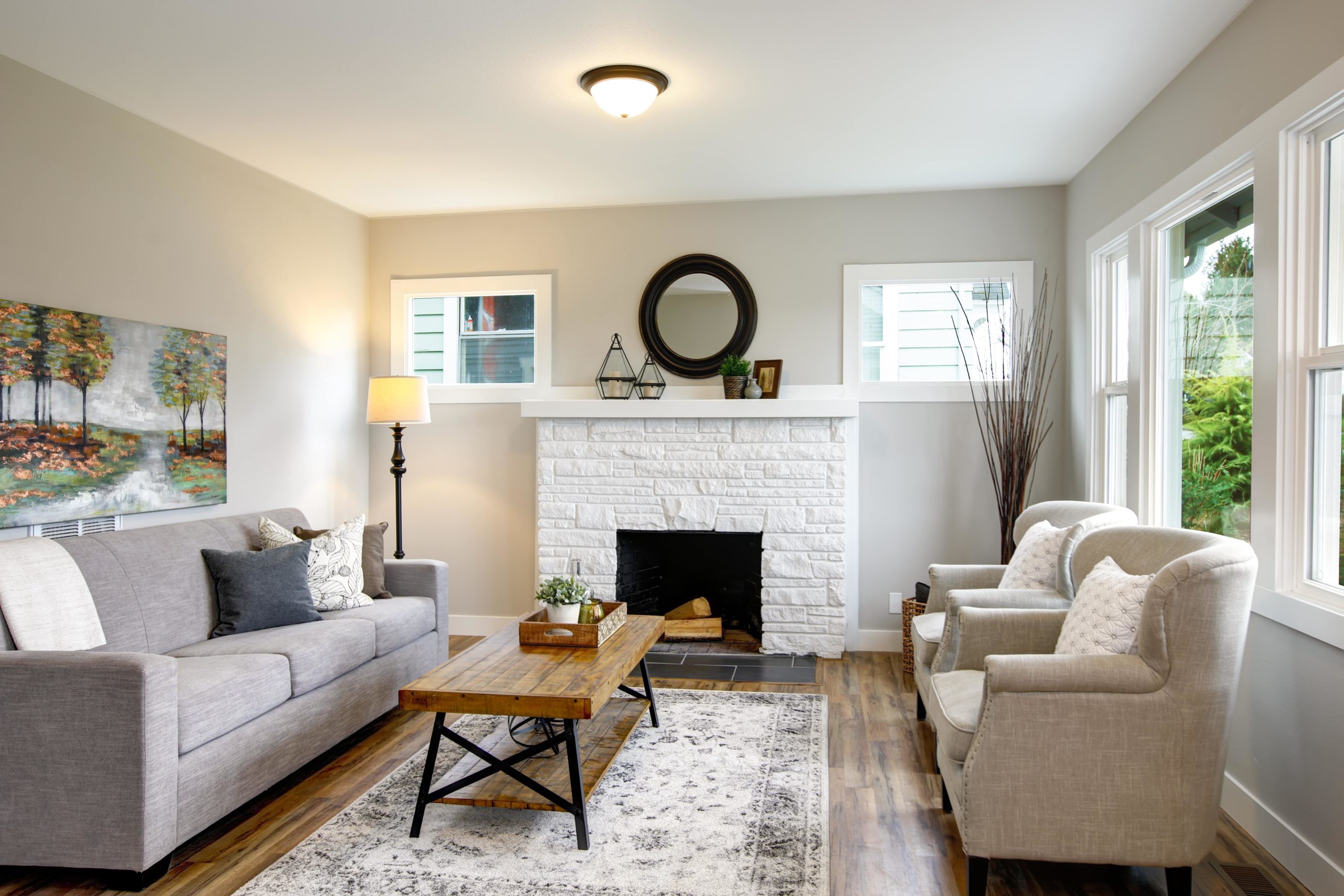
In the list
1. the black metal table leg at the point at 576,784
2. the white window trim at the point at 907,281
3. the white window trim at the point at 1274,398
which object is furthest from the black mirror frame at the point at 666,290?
the black metal table leg at the point at 576,784

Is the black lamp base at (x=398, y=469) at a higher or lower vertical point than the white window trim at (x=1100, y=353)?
lower

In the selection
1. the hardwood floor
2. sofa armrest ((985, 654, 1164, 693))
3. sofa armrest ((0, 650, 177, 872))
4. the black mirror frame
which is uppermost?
the black mirror frame

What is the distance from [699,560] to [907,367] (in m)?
1.70

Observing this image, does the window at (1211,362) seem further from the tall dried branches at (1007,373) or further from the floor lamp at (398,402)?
the floor lamp at (398,402)

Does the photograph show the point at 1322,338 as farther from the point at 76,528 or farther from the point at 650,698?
the point at 76,528

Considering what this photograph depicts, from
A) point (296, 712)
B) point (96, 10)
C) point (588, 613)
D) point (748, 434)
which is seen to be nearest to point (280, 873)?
point (296, 712)

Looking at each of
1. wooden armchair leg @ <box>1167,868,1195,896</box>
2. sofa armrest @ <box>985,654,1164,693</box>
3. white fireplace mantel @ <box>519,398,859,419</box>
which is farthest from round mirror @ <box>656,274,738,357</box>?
wooden armchair leg @ <box>1167,868,1195,896</box>

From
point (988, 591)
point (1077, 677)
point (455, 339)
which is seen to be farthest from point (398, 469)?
point (1077, 677)

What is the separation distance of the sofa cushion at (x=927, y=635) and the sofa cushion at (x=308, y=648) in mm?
2247

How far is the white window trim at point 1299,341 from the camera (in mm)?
2451

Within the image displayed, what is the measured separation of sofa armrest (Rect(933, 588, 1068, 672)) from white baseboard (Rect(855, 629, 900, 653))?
5.84ft

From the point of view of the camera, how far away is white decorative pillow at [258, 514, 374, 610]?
3744mm

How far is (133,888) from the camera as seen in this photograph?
236 centimetres

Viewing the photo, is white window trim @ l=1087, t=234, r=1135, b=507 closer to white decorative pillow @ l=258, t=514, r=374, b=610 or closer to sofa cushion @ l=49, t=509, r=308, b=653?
white decorative pillow @ l=258, t=514, r=374, b=610
